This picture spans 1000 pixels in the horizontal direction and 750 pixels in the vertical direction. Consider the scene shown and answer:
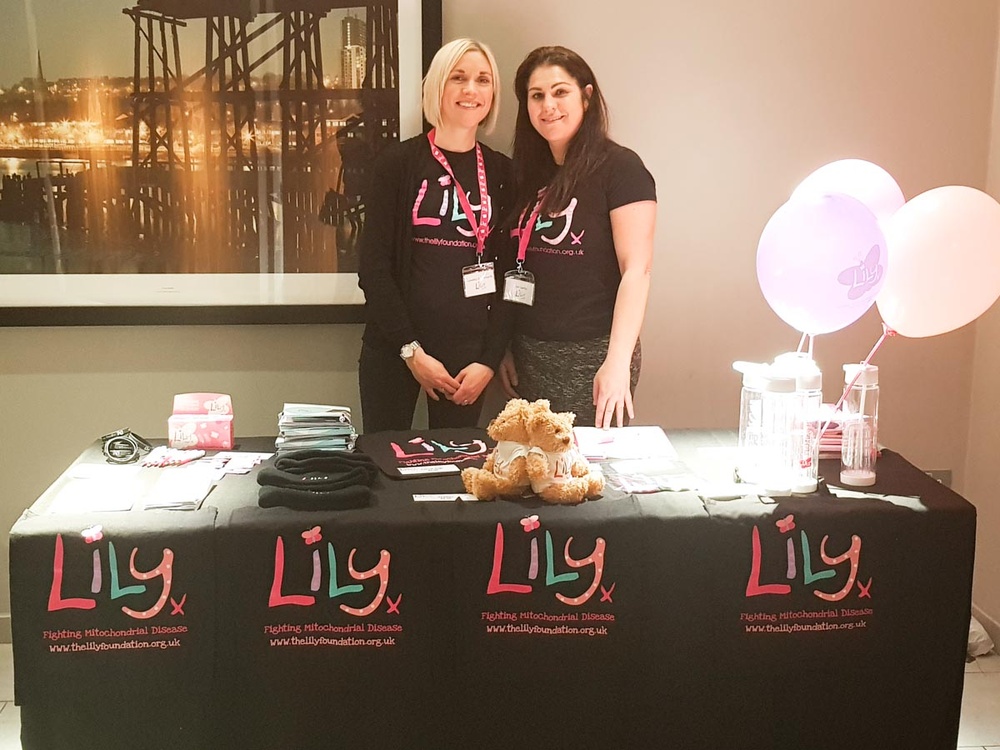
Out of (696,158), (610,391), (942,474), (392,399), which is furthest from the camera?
(942,474)

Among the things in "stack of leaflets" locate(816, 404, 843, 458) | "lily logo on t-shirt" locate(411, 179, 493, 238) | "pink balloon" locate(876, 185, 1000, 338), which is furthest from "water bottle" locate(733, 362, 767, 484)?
"lily logo on t-shirt" locate(411, 179, 493, 238)

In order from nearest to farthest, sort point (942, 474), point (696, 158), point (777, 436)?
point (777, 436), point (696, 158), point (942, 474)

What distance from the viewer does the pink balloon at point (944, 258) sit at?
1971 mm

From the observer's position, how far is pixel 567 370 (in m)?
2.52

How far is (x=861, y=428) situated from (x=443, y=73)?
1.35 m

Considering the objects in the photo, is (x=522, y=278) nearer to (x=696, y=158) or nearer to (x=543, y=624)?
(x=696, y=158)

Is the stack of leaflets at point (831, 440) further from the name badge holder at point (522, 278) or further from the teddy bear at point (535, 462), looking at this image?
the name badge holder at point (522, 278)

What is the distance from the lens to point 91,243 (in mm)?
2721

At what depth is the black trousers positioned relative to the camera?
2.61 m

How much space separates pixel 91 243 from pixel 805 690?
221cm

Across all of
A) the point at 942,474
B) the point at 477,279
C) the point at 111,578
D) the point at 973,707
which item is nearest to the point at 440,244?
the point at 477,279

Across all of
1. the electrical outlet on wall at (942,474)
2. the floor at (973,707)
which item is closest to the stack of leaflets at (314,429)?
the floor at (973,707)

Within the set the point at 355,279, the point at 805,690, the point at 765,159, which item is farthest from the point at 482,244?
the point at 805,690

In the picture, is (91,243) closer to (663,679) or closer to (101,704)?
(101,704)
